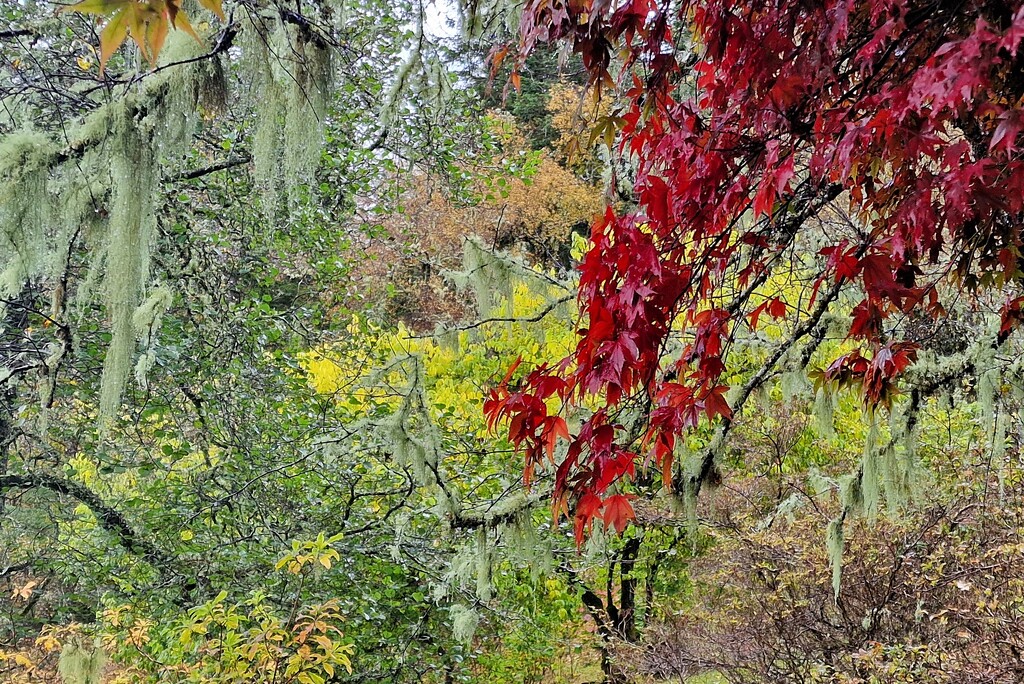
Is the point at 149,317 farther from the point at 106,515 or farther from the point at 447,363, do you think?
the point at 447,363

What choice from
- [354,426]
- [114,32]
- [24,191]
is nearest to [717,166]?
[114,32]

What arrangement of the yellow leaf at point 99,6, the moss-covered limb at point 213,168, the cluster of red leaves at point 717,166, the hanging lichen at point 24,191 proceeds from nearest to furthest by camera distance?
1. the yellow leaf at point 99,6
2. the cluster of red leaves at point 717,166
3. the hanging lichen at point 24,191
4. the moss-covered limb at point 213,168

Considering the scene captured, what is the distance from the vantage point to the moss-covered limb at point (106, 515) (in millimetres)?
5266

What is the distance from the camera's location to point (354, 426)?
14.2 feet

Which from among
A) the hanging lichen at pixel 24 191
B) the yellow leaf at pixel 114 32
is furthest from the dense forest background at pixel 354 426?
the yellow leaf at pixel 114 32

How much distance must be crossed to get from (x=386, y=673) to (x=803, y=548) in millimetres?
2812

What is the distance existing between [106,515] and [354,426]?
2.13 meters

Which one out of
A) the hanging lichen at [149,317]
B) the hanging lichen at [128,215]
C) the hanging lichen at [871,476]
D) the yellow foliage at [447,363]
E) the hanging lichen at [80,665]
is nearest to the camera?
the hanging lichen at [128,215]

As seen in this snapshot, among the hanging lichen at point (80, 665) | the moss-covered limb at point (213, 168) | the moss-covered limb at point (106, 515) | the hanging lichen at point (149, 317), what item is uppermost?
the moss-covered limb at point (213, 168)

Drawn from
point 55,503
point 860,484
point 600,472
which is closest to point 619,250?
point 600,472

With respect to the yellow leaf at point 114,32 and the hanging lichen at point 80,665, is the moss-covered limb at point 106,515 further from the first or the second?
the yellow leaf at point 114,32

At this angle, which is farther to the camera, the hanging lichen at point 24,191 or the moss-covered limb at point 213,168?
the moss-covered limb at point 213,168

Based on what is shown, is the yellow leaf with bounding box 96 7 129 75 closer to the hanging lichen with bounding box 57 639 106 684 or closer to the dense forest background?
the dense forest background

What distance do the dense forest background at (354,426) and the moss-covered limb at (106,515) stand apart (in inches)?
0.8
